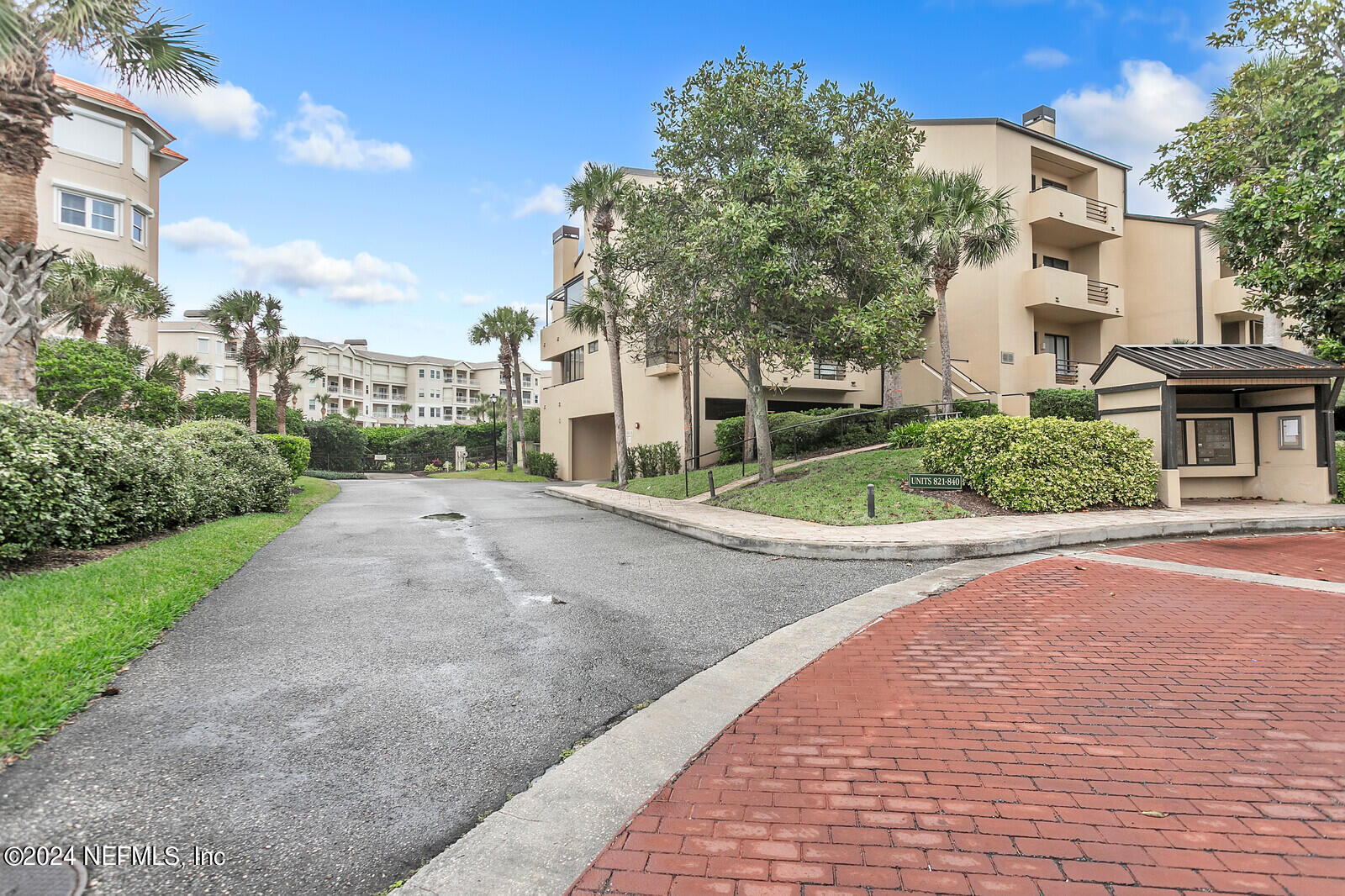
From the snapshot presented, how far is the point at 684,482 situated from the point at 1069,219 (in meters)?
17.1

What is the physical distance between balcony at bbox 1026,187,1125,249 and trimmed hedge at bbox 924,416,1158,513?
46.7 ft

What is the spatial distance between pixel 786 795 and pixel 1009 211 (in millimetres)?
25365

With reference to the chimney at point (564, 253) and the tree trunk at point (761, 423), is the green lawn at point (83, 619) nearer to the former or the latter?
the tree trunk at point (761, 423)

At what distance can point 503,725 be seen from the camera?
3.62 metres

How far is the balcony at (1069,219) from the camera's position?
74.7 feet

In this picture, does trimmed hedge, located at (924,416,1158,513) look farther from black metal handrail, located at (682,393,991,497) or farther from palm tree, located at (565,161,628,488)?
palm tree, located at (565,161,628,488)

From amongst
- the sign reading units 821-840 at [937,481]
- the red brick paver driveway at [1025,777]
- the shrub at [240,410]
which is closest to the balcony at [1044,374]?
the sign reading units 821-840 at [937,481]

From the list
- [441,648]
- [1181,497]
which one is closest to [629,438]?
[1181,497]

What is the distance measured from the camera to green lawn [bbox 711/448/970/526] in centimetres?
1131

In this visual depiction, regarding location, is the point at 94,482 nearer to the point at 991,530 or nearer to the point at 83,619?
the point at 83,619

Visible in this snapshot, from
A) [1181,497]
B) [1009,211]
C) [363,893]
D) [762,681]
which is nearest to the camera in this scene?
[363,893]

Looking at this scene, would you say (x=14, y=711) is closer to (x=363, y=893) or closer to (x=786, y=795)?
(x=363, y=893)

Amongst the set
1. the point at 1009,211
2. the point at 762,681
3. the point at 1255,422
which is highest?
the point at 1009,211

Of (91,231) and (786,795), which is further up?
(91,231)
